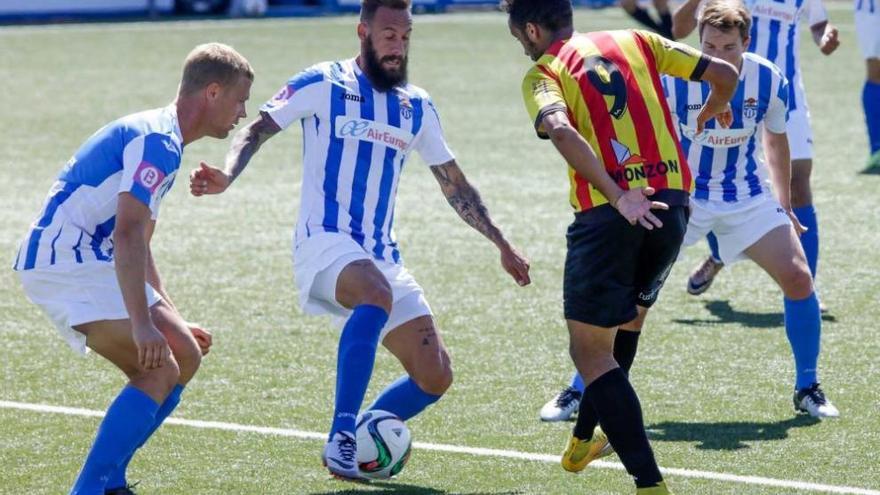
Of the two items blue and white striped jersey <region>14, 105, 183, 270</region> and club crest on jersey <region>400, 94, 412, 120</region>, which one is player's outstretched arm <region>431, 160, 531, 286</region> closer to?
club crest on jersey <region>400, 94, 412, 120</region>

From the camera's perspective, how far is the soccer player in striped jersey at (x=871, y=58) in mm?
13617

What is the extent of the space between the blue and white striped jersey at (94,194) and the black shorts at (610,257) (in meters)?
1.34

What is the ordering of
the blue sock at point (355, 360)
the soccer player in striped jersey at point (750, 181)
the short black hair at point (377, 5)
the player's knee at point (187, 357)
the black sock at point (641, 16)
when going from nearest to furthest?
the player's knee at point (187, 357) < the blue sock at point (355, 360) < the short black hair at point (377, 5) < the soccer player in striped jersey at point (750, 181) < the black sock at point (641, 16)

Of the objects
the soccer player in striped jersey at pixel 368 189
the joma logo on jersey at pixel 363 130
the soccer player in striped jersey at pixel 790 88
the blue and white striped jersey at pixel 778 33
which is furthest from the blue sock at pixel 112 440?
the blue and white striped jersey at pixel 778 33

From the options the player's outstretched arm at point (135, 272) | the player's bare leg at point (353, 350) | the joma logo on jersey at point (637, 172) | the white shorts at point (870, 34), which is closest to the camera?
the player's outstretched arm at point (135, 272)

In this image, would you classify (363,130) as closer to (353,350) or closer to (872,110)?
(353,350)

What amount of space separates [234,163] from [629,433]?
175cm

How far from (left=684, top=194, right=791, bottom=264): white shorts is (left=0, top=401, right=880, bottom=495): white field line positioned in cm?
141

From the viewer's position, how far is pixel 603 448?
582 cm

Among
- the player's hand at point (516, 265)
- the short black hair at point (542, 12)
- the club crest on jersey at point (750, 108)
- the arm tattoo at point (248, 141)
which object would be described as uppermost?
the short black hair at point (542, 12)

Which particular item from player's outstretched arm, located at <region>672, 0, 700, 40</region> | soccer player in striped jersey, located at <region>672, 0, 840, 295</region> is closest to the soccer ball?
soccer player in striped jersey, located at <region>672, 0, 840, 295</region>

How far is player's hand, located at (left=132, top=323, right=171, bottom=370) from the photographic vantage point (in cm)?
487

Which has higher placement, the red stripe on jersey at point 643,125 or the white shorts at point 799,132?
→ the red stripe on jersey at point 643,125

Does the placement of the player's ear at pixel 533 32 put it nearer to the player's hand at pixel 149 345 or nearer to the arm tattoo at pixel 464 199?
the arm tattoo at pixel 464 199
